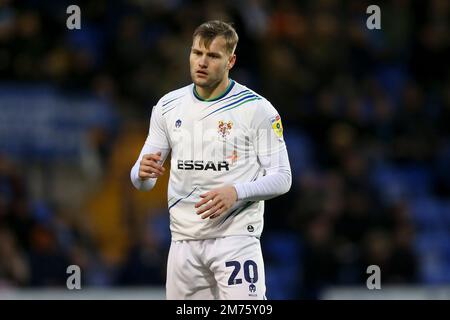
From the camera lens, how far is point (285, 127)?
12500 millimetres

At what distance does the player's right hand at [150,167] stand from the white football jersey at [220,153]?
0.76 ft

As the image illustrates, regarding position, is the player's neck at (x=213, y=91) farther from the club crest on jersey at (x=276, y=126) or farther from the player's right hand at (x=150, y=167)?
the player's right hand at (x=150, y=167)

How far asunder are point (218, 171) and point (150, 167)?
0.44m

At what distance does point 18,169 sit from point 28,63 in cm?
131

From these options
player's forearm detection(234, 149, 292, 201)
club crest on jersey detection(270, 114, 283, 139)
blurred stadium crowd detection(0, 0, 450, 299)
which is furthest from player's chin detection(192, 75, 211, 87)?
blurred stadium crowd detection(0, 0, 450, 299)

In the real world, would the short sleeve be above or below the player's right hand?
above

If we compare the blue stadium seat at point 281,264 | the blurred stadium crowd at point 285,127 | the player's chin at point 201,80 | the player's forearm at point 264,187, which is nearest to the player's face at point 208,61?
the player's chin at point 201,80

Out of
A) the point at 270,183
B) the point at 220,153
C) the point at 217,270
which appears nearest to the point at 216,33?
the point at 220,153

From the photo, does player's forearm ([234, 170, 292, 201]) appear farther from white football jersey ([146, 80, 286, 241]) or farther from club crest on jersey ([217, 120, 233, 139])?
club crest on jersey ([217, 120, 233, 139])

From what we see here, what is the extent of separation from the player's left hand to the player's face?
2.48ft

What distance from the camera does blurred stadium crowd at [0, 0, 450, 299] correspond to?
11.1 meters

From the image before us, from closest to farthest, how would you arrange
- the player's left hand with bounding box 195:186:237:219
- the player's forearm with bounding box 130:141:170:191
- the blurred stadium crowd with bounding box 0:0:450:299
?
the player's left hand with bounding box 195:186:237:219, the player's forearm with bounding box 130:141:170:191, the blurred stadium crowd with bounding box 0:0:450:299
